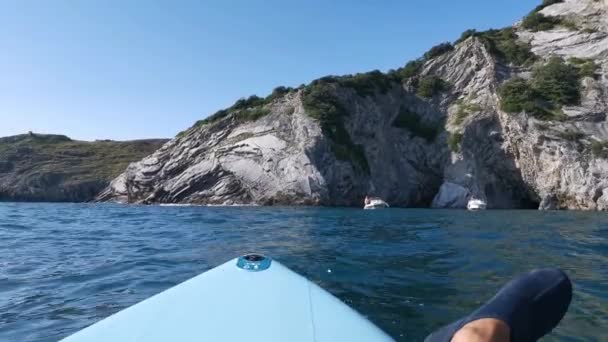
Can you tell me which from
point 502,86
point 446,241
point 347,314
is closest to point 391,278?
point 347,314

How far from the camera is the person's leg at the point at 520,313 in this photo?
6.05ft

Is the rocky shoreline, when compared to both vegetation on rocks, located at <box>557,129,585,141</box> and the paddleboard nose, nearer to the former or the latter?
vegetation on rocks, located at <box>557,129,585,141</box>

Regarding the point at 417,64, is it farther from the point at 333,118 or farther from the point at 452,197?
the point at 452,197

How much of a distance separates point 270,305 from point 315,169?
35.8 metres

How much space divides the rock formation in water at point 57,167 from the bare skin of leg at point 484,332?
6511 centimetres

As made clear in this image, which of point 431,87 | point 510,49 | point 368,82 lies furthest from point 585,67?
point 368,82

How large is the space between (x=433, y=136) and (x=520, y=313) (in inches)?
1780

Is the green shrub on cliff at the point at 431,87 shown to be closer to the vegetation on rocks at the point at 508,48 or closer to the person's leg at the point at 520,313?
the vegetation on rocks at the point at 508,48

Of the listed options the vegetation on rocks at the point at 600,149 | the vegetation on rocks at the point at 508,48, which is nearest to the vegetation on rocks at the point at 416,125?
the vegetation on rocks at the point at 508,48

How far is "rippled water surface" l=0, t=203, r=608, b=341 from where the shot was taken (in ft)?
14.7

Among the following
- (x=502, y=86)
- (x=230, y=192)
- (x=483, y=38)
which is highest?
(x=483, y=38)

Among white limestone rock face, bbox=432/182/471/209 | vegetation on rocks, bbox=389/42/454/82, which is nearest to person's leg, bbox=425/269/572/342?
white limestone rock face, bbox=432/182/471/209

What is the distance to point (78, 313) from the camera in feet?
15.3

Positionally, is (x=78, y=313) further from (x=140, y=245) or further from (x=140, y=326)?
(x=140, y=245)
